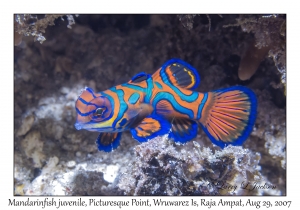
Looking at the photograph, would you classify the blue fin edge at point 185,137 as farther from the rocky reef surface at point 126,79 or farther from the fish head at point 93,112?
the fish head at point 93,112

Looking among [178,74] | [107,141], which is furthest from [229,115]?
[107,141]

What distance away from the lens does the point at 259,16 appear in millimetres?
3385

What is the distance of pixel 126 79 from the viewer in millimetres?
5055

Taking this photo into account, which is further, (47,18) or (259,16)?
(47,18)

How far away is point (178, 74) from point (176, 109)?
45 centimetres

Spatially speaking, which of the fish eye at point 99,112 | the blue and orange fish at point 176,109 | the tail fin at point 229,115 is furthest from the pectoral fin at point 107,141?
the tail fin at point 229,115

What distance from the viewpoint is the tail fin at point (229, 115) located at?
334cm

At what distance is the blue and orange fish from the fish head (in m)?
0.09

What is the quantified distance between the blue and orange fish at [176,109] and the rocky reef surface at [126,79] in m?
0.23

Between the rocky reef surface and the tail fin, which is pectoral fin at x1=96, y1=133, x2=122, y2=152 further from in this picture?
the tail fin

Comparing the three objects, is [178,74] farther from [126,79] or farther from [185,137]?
[126,79]
